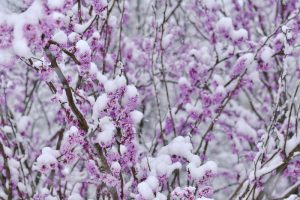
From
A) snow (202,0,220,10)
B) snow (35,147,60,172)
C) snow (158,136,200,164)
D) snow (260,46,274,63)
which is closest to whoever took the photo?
snow (35,147,60,172)

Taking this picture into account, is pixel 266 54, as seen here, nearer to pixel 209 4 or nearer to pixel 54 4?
pixel 209 4

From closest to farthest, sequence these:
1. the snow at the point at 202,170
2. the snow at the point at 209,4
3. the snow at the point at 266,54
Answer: the snow at the point at 202,170 < the snow at the point at 266,54 < the snow at the point at 209,4

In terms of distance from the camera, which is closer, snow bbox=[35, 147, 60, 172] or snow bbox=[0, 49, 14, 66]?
snow bbox=[0, 49, 14, 66]

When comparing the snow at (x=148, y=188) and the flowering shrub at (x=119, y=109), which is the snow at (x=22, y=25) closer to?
the flowering shrub at (x=119, y=109)

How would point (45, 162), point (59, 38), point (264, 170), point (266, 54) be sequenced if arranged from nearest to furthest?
point (59, 38) < point (45, 162) < point (264, 170) < point (266, 54)

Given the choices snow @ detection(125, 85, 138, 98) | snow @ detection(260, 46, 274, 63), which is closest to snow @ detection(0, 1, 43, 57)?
snow @ detection(125, 85, 138, 98)

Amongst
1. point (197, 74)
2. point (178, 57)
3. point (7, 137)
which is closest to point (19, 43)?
point (7, 137)

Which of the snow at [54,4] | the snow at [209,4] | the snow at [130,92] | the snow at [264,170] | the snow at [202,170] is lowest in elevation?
the snow at [202,170]

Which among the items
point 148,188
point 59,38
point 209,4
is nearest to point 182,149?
point 148,188

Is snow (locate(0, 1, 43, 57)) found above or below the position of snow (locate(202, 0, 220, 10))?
below

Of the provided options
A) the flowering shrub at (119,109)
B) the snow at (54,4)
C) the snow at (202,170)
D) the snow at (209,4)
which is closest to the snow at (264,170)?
the flowering shrub at (119,109)

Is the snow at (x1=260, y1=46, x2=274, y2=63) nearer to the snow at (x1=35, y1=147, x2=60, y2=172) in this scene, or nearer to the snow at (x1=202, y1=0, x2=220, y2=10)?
the snow at (x1=202, y1=0, x2=220, y2=10)

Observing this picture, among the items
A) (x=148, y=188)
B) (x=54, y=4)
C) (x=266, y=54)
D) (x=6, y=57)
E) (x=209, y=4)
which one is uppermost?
(x=209, y=4)

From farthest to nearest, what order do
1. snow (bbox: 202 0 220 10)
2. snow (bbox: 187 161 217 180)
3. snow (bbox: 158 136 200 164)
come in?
snow (bbox: 202 0 220 10) → snow (bbox: 158 136 200 164) → snow (bbox: 187 161 217 180)
